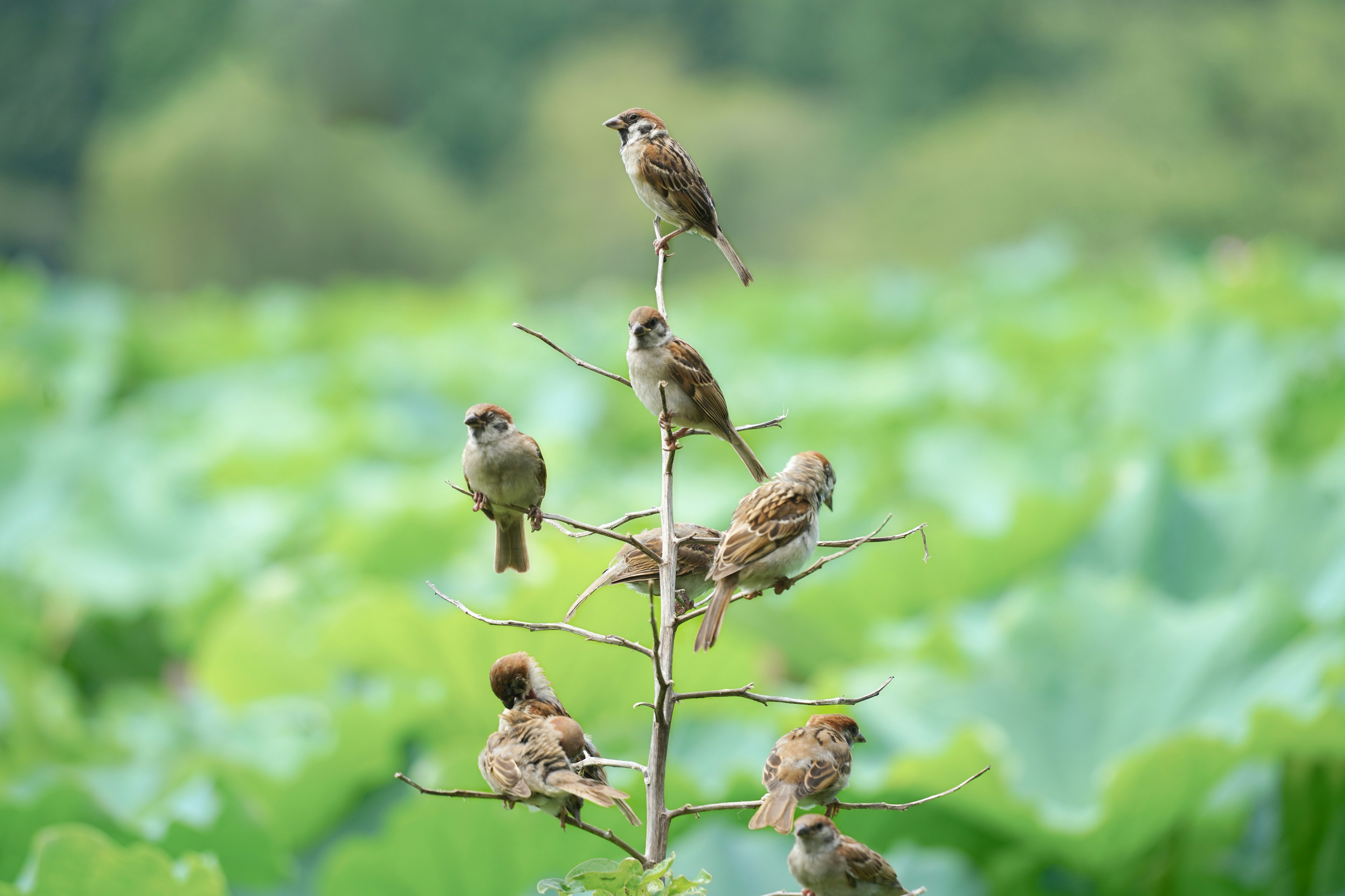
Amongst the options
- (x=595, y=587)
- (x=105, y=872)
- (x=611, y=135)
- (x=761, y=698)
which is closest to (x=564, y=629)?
(x=595, y=587)

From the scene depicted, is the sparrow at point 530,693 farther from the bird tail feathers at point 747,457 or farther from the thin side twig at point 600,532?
the bird tail feathers at point 747,457

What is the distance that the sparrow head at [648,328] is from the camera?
0.99m

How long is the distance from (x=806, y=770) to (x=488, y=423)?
0.36 metres

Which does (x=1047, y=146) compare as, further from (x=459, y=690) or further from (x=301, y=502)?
(x=459, y=690)

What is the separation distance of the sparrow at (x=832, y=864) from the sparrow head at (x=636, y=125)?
0.60 m

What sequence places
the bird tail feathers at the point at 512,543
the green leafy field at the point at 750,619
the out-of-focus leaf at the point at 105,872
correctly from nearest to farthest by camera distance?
the bird tail feathers at the point at 512,543 < the out-of-focus leaf at the point at 105,872 < the green leafy field at the point at 750,619

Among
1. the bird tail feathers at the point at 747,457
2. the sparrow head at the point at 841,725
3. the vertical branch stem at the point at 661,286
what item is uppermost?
the vertical branch stem at the point at 661,286

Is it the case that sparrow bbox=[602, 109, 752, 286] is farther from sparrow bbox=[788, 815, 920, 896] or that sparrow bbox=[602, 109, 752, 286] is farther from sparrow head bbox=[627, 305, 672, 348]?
sparrow bbox=[788, 815, 920, 896]

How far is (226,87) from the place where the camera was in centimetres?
2070

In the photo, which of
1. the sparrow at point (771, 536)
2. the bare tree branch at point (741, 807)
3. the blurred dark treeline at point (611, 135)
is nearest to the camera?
the bare tree branch at point (741, 807)

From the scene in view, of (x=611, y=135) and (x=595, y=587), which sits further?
(x=611, y=135)

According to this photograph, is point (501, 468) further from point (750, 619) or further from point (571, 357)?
point (750, 619)

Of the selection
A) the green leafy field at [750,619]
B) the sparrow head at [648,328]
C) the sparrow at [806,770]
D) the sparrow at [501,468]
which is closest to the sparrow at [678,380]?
the sparrow head at [648,328]

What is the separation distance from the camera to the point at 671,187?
1067 millimetres
